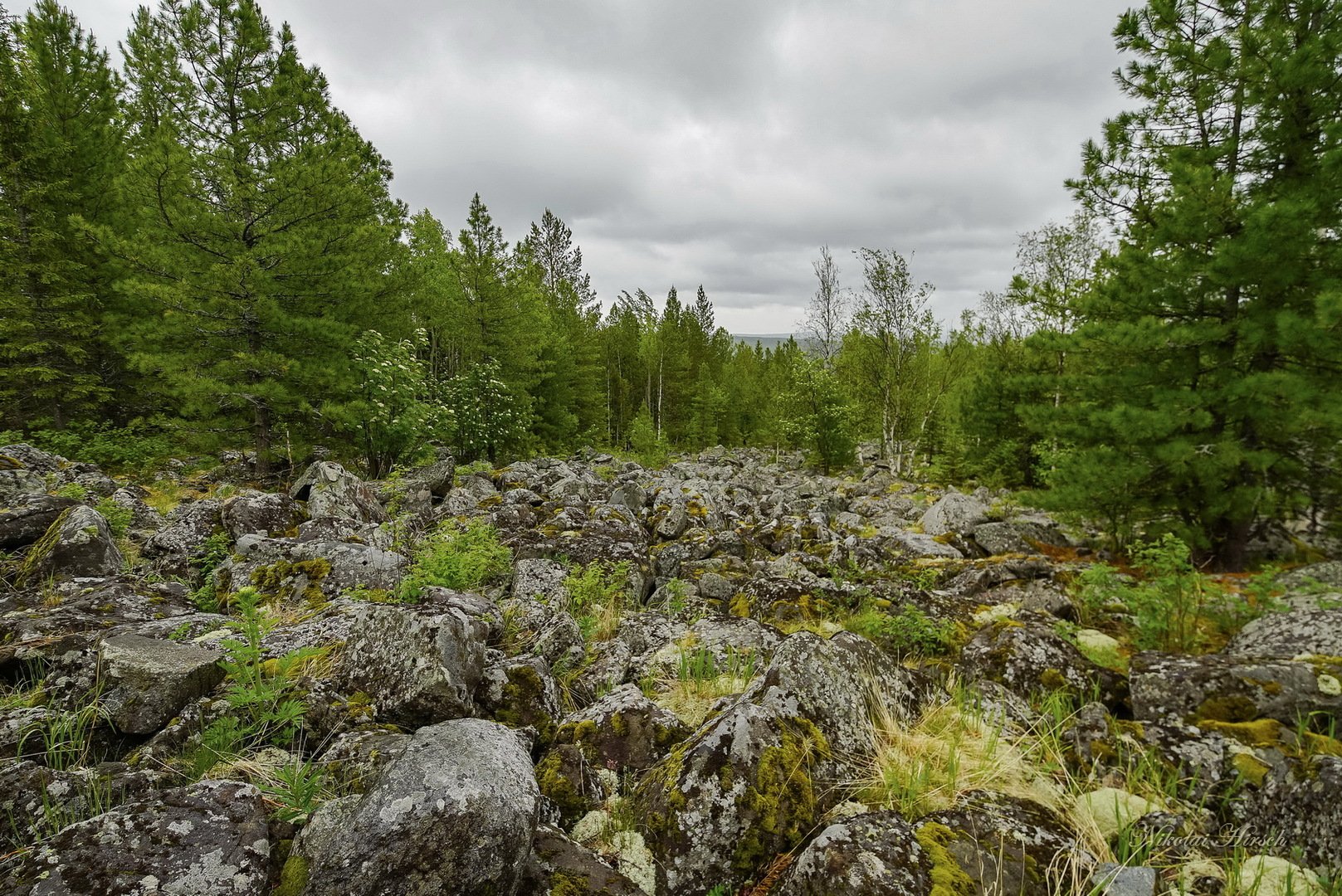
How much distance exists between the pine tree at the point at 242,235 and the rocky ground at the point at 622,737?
7.60m

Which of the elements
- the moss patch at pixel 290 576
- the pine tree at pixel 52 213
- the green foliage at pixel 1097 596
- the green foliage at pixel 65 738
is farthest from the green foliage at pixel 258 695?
the pine tree at pixel 52 213

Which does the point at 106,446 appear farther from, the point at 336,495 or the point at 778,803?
the point at 778,803

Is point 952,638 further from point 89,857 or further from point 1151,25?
point 1151,25

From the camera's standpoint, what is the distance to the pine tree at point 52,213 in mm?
14344

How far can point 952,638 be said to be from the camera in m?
4.91

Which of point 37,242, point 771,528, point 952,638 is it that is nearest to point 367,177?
point 37,242

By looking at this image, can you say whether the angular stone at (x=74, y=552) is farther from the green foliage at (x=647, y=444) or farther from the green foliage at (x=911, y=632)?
the green foliage at (x=647, y=444)

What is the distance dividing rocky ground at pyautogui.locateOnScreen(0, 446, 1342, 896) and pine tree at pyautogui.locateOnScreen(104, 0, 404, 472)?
24.9 ft

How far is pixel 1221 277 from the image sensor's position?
7.76m

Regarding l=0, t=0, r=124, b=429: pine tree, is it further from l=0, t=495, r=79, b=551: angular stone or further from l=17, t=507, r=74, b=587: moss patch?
l=17, t=507, r=74, b=587: moss patch

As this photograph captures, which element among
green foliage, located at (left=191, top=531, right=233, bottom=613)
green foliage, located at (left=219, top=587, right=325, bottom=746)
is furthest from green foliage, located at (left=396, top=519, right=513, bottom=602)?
green foliage, located at (left=191, top=531, right=233, bottom=613)

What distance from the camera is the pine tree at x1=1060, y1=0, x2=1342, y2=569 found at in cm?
737

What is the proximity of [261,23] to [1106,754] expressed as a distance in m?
19.9

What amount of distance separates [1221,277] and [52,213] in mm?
27217
